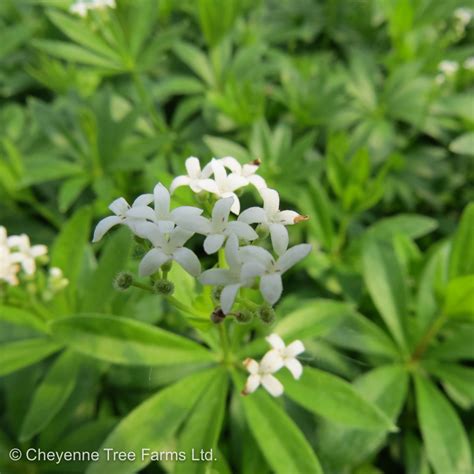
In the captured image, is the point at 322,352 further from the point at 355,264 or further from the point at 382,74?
the point at 382,74

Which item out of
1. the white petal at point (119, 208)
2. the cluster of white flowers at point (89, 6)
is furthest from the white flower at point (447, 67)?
the white petal at point (119, 208)

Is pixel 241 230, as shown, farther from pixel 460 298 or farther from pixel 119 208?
pixel 460 298

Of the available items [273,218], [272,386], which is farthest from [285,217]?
[272,386]

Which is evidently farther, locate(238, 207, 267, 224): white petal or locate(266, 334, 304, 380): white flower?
locate(266, 334, 304, 380): white flower

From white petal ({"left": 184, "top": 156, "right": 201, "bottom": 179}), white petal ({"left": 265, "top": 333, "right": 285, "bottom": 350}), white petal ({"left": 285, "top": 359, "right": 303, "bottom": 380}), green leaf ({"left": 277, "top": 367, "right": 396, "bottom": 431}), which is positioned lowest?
green leaf ({"left": 277, "top": 367, "right": 396, "bottom": 431})

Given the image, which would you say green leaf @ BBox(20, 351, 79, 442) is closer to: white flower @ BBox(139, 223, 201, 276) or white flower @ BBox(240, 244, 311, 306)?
white flower @ BBox(139, 223, 201, 276)

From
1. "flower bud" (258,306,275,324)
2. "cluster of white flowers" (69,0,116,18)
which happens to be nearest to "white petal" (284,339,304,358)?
"flower bud" (258,306,275,324)

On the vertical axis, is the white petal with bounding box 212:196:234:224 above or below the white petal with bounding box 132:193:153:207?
below

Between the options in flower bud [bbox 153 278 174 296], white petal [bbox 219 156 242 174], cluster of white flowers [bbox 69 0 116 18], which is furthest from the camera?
cluster of white flowers [bbox 69 0 116 18]
